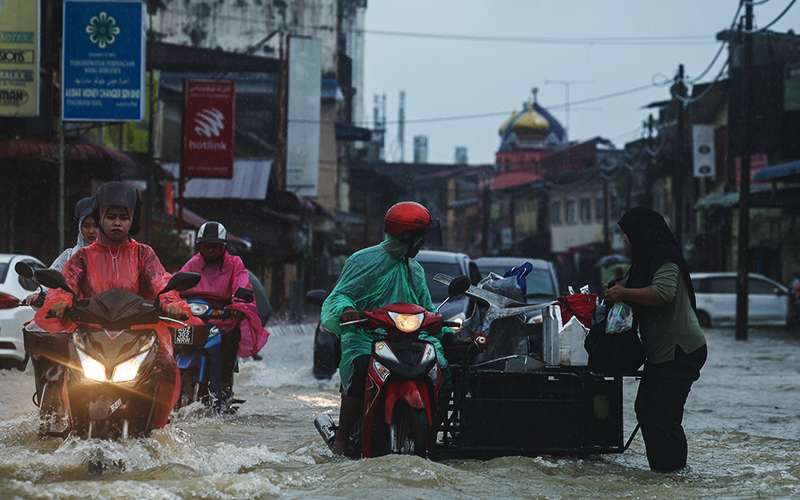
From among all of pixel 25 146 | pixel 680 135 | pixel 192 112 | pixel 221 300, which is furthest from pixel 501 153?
pixel 221 300

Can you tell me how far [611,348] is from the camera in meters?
5.82

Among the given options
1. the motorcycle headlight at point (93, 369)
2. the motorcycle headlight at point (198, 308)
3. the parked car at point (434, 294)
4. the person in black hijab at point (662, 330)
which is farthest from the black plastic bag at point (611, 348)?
the parked car at point (434, 294)

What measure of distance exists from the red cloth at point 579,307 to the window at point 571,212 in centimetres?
→ 5790

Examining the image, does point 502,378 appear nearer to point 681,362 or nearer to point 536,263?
point 681,362

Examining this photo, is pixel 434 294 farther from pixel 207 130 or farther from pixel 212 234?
pixel 207 130

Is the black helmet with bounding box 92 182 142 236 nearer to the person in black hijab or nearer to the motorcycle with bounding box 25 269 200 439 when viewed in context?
the motorcycle with bounding box 25 269 200 439

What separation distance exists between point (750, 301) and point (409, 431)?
77.9ft

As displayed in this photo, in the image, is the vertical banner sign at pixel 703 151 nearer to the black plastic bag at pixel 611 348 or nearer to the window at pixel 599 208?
the window at pixel 599 208

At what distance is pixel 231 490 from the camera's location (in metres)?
4.89

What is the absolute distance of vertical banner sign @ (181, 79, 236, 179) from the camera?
23938 mm

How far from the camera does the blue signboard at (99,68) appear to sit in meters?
17.9

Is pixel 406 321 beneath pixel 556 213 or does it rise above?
beneath

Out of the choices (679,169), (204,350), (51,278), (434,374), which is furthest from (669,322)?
(679,169)

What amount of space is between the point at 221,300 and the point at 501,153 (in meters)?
73.3
